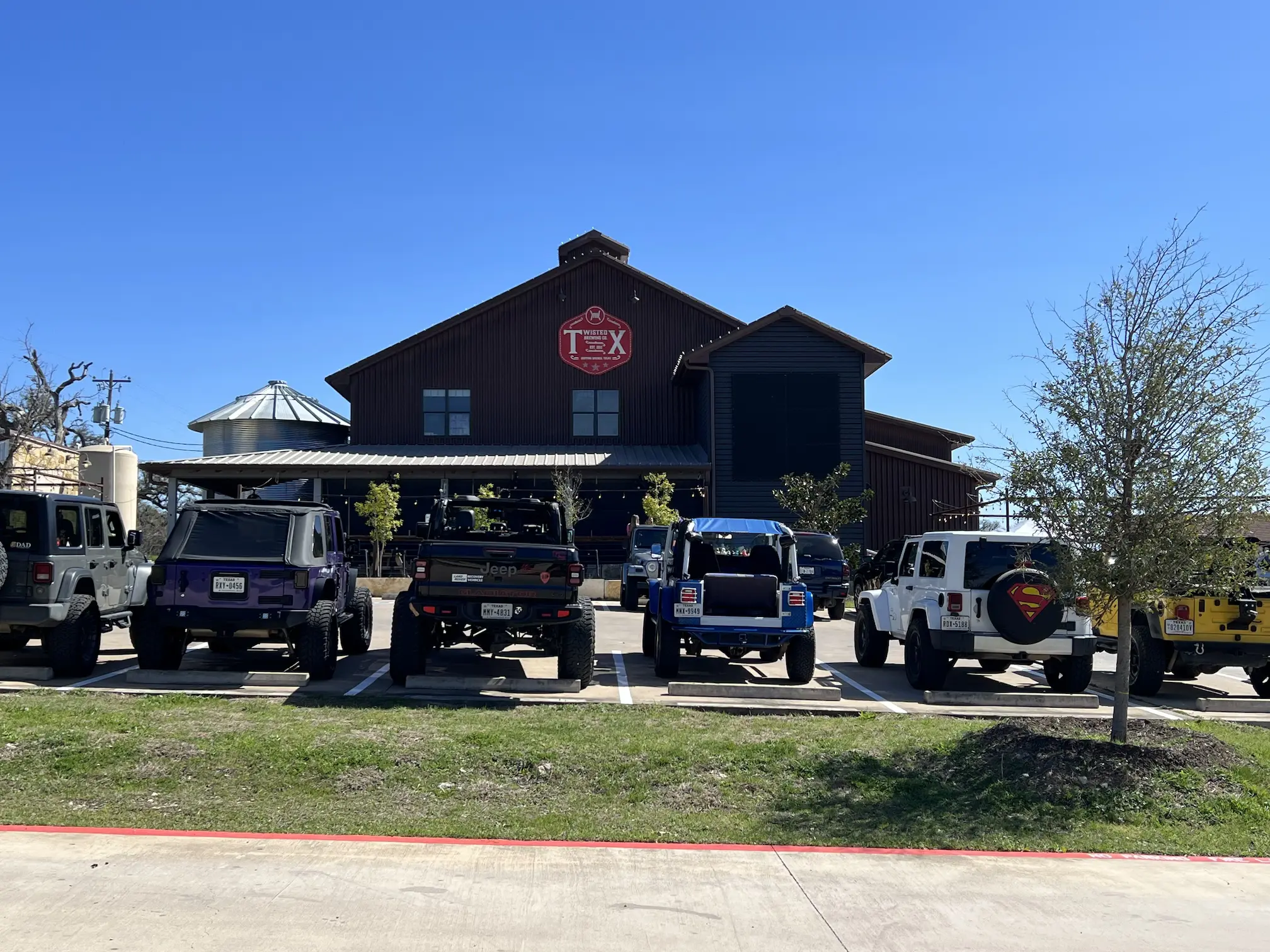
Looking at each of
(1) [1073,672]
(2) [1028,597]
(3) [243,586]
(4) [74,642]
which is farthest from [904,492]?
(4) [74,642]

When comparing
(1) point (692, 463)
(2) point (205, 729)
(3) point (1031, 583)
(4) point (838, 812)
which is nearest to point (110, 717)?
(2) point (205, 729)

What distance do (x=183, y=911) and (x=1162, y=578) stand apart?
6.78 meters

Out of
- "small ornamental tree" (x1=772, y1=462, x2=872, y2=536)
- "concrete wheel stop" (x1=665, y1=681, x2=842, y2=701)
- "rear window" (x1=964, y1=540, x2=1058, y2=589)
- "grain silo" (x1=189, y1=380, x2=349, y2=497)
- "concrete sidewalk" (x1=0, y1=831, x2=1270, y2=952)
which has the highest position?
"grain silo" (x1=189, y1=380, x2=349, y2=497)

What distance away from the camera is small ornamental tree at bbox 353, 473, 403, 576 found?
1224 inches

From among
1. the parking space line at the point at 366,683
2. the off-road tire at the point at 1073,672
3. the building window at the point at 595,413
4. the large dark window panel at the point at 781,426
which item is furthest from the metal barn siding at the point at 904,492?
the parking space line at the point at 366,683

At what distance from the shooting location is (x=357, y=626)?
14508 mm

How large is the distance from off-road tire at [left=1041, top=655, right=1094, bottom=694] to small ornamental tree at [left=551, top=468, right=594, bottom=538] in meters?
17.6

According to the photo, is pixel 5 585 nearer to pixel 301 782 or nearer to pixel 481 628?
pixel 481 628

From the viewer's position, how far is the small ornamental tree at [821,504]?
29.8 metres

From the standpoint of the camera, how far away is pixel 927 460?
33.8 m

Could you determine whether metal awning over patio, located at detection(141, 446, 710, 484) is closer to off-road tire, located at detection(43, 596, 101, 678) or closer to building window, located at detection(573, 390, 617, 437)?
building window, located at detection(573, 390, 617, 437)

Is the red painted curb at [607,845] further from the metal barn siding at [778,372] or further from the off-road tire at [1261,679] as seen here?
the metal barn siding at [778,372]

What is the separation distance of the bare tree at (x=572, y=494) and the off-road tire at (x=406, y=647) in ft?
56.7

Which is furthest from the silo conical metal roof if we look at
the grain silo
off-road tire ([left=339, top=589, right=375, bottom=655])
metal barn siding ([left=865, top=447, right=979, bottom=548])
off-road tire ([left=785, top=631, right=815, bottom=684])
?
off-road tire ([left=785, top=631, right=815, bottom=684])
